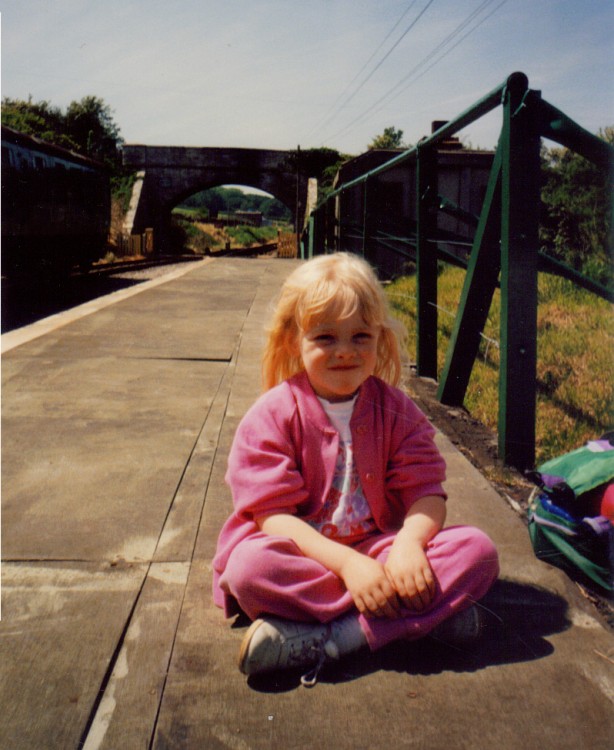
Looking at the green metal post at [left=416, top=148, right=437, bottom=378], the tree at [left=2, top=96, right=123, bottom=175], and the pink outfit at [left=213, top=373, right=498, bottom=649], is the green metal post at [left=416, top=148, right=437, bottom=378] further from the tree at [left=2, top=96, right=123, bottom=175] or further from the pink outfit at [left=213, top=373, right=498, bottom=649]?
the tree at [left=2, top=96, right=123, bottom=175]

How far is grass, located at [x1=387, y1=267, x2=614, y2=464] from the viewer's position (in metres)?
3.42

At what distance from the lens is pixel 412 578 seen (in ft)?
5.18

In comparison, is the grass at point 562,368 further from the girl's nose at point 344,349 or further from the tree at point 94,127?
the tree at point 94,127

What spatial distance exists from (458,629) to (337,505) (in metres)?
0.40

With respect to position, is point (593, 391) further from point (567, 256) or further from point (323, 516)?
point (567, 256)

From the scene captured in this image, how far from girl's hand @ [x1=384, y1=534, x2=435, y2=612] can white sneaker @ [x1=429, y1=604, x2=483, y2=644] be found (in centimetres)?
7

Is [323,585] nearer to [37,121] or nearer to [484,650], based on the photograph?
[484,650]

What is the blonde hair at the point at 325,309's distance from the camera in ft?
5.97

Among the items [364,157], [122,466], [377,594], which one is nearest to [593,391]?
[122,466]

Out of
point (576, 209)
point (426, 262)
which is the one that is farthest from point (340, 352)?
point (576, 209)

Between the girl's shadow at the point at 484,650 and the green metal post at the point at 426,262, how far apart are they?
8.88 ft

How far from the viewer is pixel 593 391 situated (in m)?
3.86

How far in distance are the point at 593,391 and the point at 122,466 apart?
245cm

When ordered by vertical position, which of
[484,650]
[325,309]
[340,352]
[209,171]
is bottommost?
[484,650]
